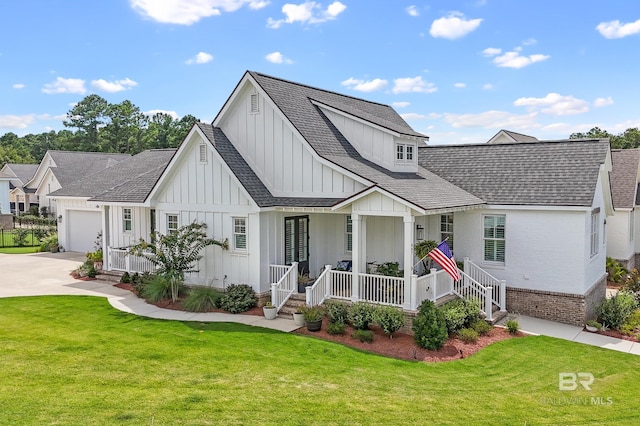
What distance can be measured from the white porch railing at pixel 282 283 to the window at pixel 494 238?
6.88 meters

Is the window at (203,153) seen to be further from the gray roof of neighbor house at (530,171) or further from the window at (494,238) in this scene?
the window at (494,238)

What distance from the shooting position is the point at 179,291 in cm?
1850

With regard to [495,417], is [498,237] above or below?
above

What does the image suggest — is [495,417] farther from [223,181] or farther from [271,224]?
[223,181]

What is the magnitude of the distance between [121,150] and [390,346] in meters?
80.1

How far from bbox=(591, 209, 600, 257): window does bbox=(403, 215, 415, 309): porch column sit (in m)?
7.47

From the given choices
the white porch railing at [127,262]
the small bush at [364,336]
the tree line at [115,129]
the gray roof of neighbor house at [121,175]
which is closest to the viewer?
the small bush at [364,336]

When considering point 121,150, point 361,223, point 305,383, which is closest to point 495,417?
point 305,383

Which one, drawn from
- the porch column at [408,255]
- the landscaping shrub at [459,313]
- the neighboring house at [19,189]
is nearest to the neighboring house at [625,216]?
the landscaping shrub at [459,313]

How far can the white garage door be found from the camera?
30062mm

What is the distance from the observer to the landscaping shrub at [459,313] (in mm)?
14172

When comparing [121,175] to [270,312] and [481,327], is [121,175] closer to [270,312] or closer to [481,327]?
[270,312]

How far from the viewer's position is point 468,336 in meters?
13.9

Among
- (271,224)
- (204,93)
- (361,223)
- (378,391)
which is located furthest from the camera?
(204,93)
